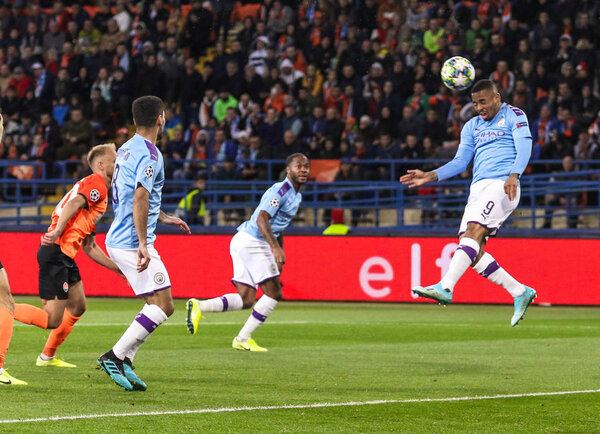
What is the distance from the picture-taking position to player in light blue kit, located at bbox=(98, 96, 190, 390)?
26.7ft

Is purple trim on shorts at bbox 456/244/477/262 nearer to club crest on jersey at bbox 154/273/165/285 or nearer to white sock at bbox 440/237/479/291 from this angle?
white sock at bbox 440/237/479/291

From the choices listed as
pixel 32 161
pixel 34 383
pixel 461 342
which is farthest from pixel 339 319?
pixel 32 161

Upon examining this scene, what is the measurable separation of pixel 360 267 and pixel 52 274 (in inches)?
427

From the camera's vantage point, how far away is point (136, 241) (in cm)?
832

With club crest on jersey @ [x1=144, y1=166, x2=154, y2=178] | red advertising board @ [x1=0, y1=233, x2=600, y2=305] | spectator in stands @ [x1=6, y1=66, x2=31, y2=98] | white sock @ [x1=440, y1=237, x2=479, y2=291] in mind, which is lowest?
red advertising board @ [x1=0, y1=233, x2=600, y2=305]

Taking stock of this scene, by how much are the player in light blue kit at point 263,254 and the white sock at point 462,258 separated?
2.41 metres

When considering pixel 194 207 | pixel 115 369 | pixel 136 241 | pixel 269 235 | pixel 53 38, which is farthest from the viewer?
pixel 53 38

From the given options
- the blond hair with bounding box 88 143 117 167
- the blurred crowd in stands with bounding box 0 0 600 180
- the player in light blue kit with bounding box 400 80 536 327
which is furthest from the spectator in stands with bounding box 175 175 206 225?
the blond hair with bounding box 88 143 117 167

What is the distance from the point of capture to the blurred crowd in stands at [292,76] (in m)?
21.2

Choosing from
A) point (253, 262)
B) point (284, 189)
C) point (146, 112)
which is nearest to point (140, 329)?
point (146, 112)

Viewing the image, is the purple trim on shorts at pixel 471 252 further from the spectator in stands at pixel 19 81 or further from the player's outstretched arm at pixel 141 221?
the spectator in stands at pixel 19 81

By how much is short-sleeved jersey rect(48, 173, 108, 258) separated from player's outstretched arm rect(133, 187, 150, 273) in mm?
944

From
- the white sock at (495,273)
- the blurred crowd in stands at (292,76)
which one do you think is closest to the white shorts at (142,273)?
the white sock at (495,273)

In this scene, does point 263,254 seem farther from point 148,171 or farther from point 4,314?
point 4,314
